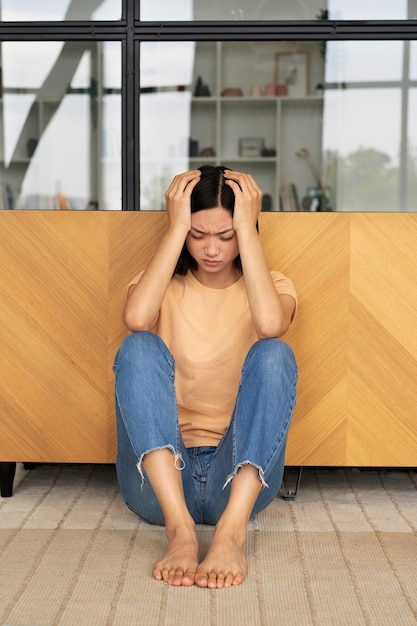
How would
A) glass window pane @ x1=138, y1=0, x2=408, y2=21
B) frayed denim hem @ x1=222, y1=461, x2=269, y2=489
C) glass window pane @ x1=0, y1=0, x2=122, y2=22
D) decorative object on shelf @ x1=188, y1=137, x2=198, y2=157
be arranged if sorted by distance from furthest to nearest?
decorative object on shelf @ x1=188, y1=137, x2=198, y2=157 < glass window pane @ x1=0, y1=0, x2=122, y2=22 < glass window pane @ x1=138, y1=0, x2=408, y2=21 < frayed denim hem @ x1=222, y1=461, x2=269, y2=489

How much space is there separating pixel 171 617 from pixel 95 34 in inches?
113

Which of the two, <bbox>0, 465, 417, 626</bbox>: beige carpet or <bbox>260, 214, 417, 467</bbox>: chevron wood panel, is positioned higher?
<bbox>260, 214, 417, 467</bbox>: chevron wood panel

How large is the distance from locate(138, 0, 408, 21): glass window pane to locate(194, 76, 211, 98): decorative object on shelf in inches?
31.0

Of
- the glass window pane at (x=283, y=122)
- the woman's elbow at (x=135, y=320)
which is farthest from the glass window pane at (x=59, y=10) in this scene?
the woman's elbow at (x=135, y=320)

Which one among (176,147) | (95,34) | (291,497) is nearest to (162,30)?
(95,34)

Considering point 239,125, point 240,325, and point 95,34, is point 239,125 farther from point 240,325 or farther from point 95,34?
point 240,325

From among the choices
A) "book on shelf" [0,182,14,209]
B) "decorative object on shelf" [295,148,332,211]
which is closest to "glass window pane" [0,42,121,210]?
"book on shelf" [0,182,14,209]

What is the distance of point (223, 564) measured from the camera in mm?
1863

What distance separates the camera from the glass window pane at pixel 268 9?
19.8ft

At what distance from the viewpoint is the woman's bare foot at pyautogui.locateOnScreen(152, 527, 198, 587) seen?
184 cm

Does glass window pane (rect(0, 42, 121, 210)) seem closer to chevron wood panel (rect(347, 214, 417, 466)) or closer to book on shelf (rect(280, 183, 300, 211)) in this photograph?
book on shelf (rect(280, 183, 300, 211))

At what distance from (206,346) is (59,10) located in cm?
480

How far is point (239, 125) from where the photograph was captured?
23.7 feet

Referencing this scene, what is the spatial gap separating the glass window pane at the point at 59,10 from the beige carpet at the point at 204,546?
438cm
